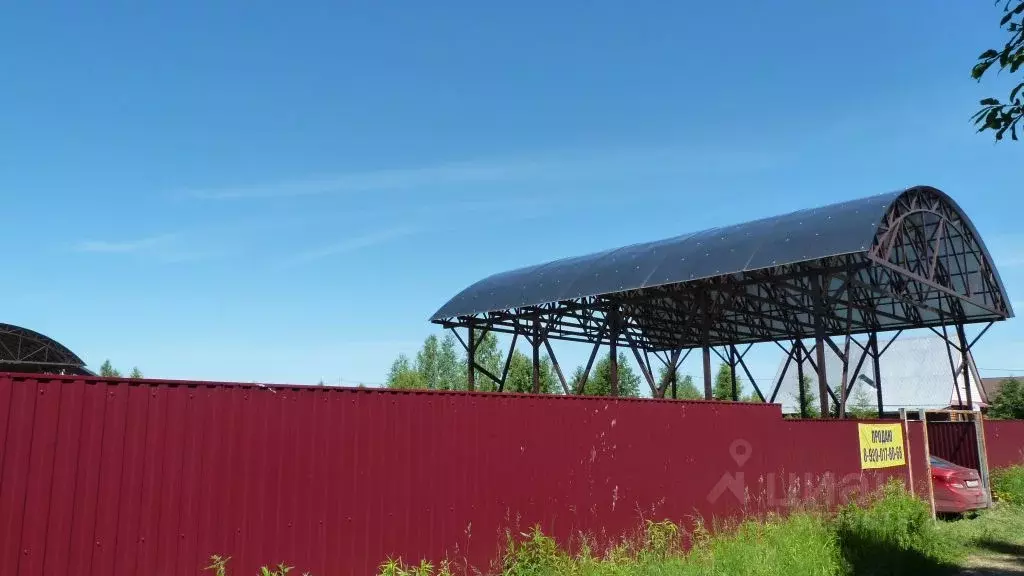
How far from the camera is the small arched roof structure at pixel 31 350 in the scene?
3297 centimetres

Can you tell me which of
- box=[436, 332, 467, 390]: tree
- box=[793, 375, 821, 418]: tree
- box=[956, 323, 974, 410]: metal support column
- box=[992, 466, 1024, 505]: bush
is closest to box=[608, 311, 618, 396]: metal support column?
box=[793, 375, 821, 418]: tree

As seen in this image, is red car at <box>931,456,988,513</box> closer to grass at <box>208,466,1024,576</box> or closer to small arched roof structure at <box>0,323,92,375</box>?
grass at <box>208,466,1024,576</box>

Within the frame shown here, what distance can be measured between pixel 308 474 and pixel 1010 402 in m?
40.5

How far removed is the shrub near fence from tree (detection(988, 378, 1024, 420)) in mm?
33679

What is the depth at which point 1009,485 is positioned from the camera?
17.6m

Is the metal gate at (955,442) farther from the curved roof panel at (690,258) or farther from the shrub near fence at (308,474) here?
the shrub near fence at (308,474)

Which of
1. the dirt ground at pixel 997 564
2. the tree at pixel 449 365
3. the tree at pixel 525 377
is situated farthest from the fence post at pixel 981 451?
the tree at pixel 449 365

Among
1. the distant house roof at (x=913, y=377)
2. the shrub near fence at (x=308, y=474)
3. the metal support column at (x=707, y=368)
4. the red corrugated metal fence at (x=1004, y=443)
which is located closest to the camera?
the shrub near fence at (x=308, y=474)

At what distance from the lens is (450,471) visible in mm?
7719

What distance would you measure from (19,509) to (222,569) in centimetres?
151

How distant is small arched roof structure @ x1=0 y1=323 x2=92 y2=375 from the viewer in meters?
33.0

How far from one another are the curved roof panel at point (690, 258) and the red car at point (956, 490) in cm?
512

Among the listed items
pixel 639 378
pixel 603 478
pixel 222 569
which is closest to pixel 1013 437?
pixel 603 478

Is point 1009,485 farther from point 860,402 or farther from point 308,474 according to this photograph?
point 860,402
